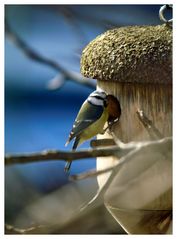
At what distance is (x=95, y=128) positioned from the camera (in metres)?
1.33

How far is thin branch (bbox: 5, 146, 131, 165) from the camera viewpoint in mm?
697

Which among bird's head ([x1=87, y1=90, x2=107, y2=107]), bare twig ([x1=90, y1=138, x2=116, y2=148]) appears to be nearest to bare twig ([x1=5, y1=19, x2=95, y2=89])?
bird's head ([x1=87, y1=90, x2=107, y2=107])

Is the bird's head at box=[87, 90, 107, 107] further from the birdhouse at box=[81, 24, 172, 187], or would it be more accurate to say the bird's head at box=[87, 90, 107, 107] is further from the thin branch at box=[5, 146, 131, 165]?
the thin branch at box=[5, 146, 131, 165]

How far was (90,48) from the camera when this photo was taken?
1.25 m

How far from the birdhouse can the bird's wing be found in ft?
0.25

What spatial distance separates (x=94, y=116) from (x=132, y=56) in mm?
253

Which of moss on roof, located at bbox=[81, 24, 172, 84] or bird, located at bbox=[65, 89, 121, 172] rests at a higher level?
moss on roof, located at bbox=[81, 24, 172, 84]

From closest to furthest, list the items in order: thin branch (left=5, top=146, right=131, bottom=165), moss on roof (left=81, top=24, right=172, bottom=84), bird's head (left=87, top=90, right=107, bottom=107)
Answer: thin branch (left=5, top=146, right=131, bottom=165) → moss on roof (left=81, top=24, right=172, bottom=84) → bird's head (left=87, top=90, right=107, bottom=107)

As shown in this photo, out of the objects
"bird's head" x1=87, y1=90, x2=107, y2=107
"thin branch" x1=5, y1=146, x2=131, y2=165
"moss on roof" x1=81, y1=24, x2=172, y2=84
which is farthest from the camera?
"bird's head" x1=87, y1=90, x2=107, y2=107

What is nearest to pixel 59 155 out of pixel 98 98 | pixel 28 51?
pixel 28 51

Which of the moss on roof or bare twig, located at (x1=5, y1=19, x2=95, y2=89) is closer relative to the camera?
bare twig, located at (x1=5, y1=19, x2=95, y2=89)

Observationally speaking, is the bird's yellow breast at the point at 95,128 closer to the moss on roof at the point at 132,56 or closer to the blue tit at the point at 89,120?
the blue tit at the point at 89,120

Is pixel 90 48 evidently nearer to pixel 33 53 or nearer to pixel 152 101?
pixel 152 101

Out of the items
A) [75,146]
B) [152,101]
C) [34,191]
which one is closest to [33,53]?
[34,191]
